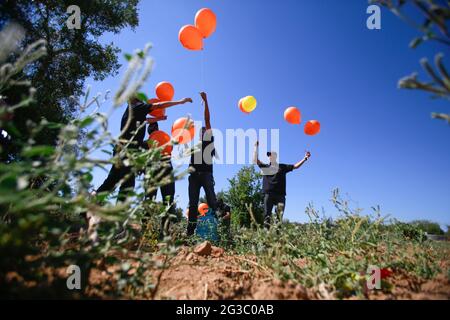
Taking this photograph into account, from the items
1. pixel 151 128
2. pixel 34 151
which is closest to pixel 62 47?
pixel 151 128

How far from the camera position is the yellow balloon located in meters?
5.76

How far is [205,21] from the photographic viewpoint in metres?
4.48

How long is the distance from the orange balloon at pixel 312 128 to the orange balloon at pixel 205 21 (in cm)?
288

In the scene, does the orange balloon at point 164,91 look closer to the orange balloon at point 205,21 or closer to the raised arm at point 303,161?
the orange balloon at point 205,21

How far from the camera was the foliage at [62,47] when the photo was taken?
295 inches

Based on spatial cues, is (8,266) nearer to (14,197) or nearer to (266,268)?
(14,197)

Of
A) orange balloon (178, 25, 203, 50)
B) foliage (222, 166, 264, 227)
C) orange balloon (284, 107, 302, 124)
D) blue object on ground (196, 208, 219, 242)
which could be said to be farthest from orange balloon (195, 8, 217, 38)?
foliage (222, 166, 264, 227)

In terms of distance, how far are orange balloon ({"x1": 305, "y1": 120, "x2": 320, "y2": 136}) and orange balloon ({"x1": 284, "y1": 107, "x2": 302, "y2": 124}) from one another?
1.00 feet

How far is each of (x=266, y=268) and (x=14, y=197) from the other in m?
1.59

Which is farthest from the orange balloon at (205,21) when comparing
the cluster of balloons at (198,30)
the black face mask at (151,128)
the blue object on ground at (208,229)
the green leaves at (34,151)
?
the green leaves at (34,151)

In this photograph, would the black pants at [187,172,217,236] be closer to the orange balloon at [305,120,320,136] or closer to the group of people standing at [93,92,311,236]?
the group of people standing at [93,92,311,236]
